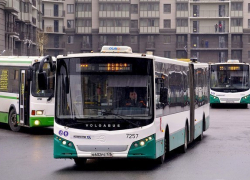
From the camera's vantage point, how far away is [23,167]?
49.3 ft

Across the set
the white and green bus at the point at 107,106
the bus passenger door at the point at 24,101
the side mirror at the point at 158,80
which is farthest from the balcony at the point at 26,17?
the white and green bus at the point at 107,106

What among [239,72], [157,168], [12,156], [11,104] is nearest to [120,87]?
[157,168]

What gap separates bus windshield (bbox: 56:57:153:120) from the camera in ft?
46.0

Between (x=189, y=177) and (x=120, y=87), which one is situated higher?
(x=120, y=87)

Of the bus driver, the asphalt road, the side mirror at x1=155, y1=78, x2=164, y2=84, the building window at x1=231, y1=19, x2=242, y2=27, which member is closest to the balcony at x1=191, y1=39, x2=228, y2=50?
the building window at x1=231, y1=19, x2=242, y2=27

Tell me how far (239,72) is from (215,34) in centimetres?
6621

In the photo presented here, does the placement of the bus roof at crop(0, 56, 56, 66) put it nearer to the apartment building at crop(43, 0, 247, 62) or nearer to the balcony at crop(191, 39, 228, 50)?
the apartment building at crop(43, 0, 247, 62)

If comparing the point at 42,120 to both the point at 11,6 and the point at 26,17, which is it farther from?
the point at 26,17

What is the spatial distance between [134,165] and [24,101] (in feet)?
34.4

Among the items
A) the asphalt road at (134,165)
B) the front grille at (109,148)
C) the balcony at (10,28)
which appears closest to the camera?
the asphalt road at (134,165)

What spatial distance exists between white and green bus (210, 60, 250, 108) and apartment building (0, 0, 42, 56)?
2503 centimetres

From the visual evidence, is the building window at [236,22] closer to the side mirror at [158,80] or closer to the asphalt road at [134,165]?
the asphalt road at [134,165]

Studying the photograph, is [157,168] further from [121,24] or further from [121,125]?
[121,24]

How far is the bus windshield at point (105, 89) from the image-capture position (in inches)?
552
